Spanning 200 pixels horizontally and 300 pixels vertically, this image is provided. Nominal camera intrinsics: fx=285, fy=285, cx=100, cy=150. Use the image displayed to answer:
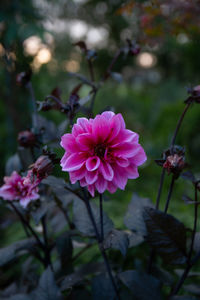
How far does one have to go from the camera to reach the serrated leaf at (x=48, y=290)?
2.11ft

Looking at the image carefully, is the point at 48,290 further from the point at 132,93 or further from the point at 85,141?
the point at 132,93

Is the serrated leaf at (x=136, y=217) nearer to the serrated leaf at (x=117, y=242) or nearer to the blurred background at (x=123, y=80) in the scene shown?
the serrated leaf at (x=117, y=242)

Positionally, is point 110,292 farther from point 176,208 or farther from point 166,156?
point 176,208

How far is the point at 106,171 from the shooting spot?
517mm

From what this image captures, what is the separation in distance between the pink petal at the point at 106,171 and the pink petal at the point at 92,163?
0.01 meters

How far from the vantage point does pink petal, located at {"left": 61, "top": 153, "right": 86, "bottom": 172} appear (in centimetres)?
50

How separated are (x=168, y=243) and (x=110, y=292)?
20cm

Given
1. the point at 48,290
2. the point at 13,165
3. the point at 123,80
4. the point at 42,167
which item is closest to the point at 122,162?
the point at 42,167

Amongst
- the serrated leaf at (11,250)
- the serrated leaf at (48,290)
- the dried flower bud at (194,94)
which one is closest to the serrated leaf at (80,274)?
the serrated leaf at (48,290)

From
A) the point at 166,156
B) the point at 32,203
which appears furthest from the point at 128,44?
the point at 32,203

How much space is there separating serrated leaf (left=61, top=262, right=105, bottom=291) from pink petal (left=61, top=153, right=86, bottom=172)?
32 centimetres

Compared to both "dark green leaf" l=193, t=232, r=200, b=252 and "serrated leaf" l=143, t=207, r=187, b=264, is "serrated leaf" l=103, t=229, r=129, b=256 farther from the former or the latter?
"dark green leaf" l=193, t=232, r=200, b=252

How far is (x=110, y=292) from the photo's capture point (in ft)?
2.25

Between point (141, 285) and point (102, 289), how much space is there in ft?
0.33
